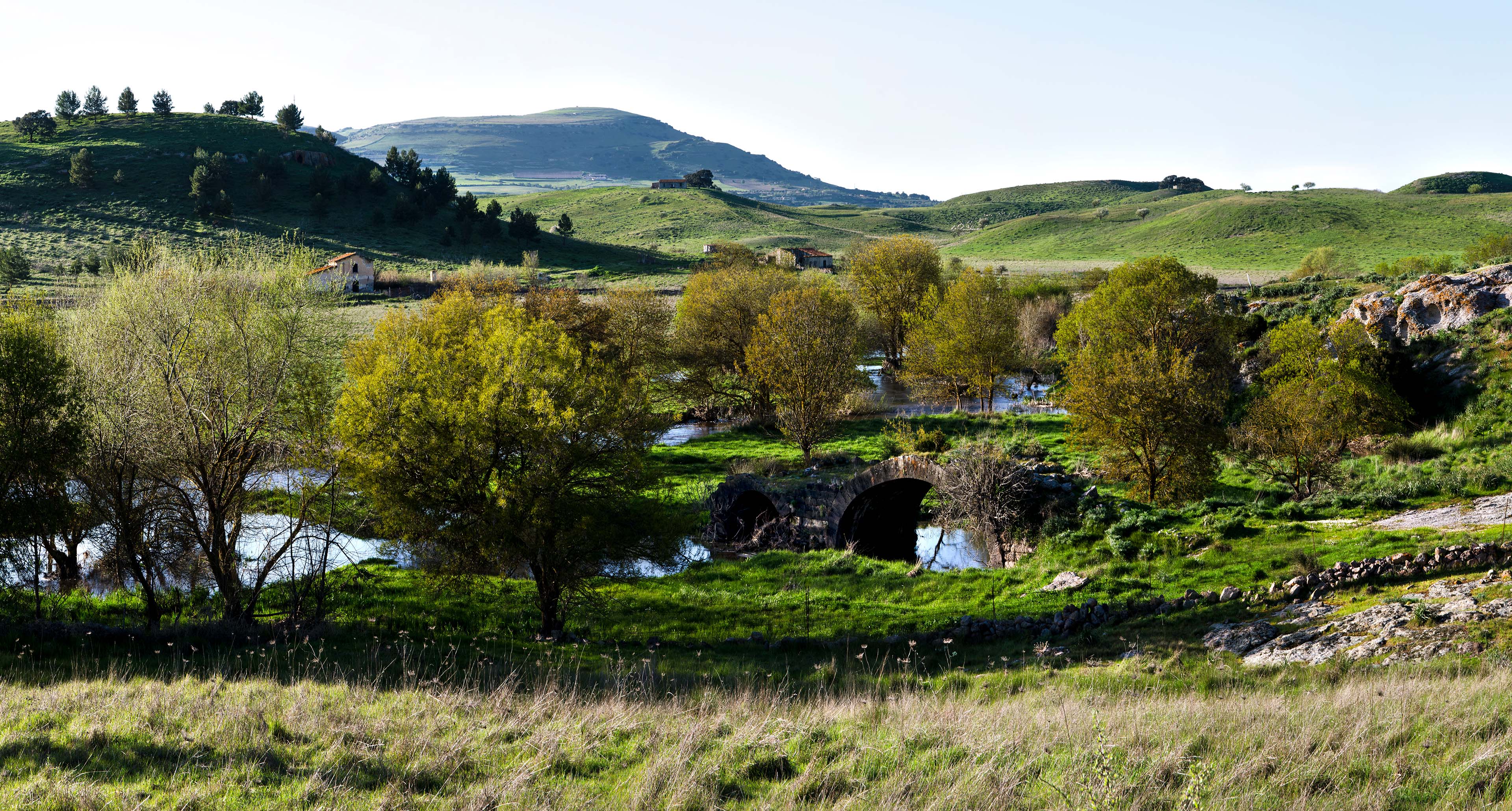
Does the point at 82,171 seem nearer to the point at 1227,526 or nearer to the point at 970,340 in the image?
the point at 970,340

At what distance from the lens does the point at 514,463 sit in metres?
17.9

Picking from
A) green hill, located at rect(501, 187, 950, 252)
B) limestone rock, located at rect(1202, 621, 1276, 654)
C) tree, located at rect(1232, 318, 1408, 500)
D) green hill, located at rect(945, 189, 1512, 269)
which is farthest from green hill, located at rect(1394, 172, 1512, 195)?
limestone rock, located at rect(1202, 621, 1276, 654)

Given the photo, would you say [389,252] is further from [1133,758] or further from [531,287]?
[1133,758]

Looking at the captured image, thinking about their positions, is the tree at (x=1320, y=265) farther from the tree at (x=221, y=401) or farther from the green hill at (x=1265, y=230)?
the tree at (x=221, y=401)

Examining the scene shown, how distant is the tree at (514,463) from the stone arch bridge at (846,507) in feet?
30.3

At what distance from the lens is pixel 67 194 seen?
10206 cm

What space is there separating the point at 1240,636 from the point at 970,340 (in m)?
35.3

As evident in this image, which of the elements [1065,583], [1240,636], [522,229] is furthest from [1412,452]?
[522,229]

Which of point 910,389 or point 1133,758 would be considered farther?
point 910,389

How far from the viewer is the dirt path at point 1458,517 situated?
17891mm

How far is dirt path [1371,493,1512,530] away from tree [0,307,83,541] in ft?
90.5

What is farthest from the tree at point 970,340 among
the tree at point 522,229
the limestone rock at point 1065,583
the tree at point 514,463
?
the tree at point 522,229

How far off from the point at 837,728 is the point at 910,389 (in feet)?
167

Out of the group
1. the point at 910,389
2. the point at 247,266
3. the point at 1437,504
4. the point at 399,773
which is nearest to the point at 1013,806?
the point at 399,773
